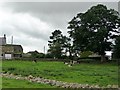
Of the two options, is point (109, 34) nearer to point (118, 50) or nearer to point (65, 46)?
point (118, 50)

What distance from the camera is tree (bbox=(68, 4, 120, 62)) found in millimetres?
80562

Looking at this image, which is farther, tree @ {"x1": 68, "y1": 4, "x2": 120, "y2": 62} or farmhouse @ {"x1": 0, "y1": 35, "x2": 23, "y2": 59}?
farmhouse @ {"x1": 0, "y1": 35, "x2": 23, "y2": 59}

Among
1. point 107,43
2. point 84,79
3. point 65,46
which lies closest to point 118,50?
point 107,43

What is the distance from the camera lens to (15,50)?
132 m

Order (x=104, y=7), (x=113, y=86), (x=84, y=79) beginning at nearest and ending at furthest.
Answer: (x=113, y=86), (x=84, y=79), (x=104, y=7)

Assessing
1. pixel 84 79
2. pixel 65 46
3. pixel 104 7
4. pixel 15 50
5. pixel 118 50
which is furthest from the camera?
pixel 15 50

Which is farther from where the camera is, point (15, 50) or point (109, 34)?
point (15, 50)

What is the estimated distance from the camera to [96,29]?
8306 cm

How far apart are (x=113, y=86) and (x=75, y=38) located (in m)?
49.8

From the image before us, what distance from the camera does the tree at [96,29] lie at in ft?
264

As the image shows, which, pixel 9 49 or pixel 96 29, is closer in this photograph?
pixel 96 29

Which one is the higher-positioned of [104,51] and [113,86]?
[104,51]

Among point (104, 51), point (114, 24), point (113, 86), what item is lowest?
point (113, 86)

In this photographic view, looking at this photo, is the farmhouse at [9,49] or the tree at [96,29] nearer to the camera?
the tree at [96,29]
